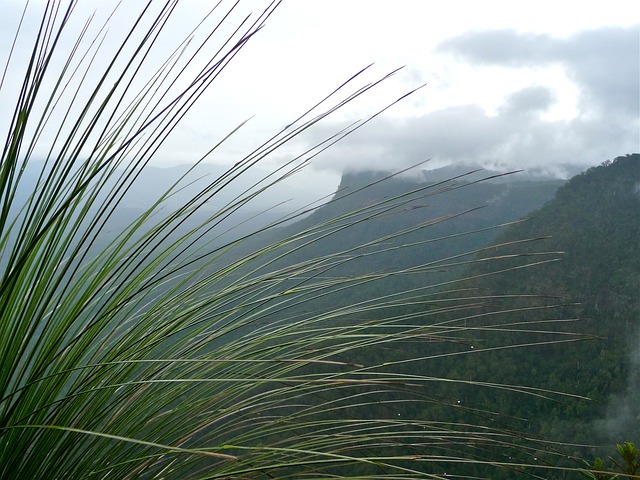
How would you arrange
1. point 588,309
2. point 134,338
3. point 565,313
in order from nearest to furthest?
point 134,338
point 565,313
point 588,309

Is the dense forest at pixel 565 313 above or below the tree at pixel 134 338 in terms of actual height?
below

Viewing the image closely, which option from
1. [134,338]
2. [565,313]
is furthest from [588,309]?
[134,338]

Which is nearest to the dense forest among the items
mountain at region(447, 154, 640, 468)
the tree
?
mountain at region(447, 154, 640, 468)

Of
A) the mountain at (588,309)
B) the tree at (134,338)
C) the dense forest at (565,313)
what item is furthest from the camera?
the mountain at (588,309)

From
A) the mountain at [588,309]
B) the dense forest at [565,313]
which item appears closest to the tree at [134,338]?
the dense forest at [565,313]

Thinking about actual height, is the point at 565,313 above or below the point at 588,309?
above

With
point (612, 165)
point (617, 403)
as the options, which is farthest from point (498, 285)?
point (612, 165)

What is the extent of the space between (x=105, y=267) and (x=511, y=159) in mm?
77225

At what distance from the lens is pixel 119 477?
637 millimetres

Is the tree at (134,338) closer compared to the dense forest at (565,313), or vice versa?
the tree at (134,338)

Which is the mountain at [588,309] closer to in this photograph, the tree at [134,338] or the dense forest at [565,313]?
the dense forest at [565,313]

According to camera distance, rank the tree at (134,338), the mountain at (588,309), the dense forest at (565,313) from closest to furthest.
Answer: the tree at (134,338)
the dense forest at (565,313)
the mountain at (588,309)

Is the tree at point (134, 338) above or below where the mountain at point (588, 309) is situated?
above

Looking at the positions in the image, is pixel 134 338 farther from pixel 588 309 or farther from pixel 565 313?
pixel 588 309
